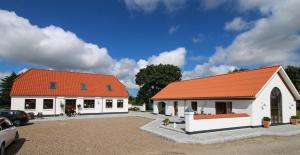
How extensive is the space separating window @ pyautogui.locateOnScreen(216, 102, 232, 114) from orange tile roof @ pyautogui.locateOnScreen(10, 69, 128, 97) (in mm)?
19503

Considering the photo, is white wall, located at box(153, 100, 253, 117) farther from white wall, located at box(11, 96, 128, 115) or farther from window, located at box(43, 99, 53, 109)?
window, located at box(43, 99, 53, 109)

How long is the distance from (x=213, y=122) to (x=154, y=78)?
33806mm

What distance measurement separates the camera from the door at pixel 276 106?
1930 centimetres

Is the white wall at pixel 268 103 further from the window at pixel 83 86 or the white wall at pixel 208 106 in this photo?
the window at pixel 83 86

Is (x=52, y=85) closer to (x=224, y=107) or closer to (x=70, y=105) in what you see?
(x=70, y=105)

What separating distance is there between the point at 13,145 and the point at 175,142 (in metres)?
8.94

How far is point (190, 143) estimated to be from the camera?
1207 cm

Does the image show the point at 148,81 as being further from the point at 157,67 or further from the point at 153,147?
the point at 153,147

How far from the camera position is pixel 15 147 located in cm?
1099

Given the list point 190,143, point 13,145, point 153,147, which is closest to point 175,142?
point 190,143

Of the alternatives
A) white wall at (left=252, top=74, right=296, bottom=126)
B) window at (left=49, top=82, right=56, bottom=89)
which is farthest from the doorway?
white wall at (left=252, top=74, right=296, bottom=126)

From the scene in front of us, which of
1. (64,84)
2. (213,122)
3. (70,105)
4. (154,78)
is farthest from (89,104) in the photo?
(213,122)

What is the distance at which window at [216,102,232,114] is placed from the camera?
65.1 ft

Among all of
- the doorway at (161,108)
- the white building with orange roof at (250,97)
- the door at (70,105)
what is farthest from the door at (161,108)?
the door at (70,105)
